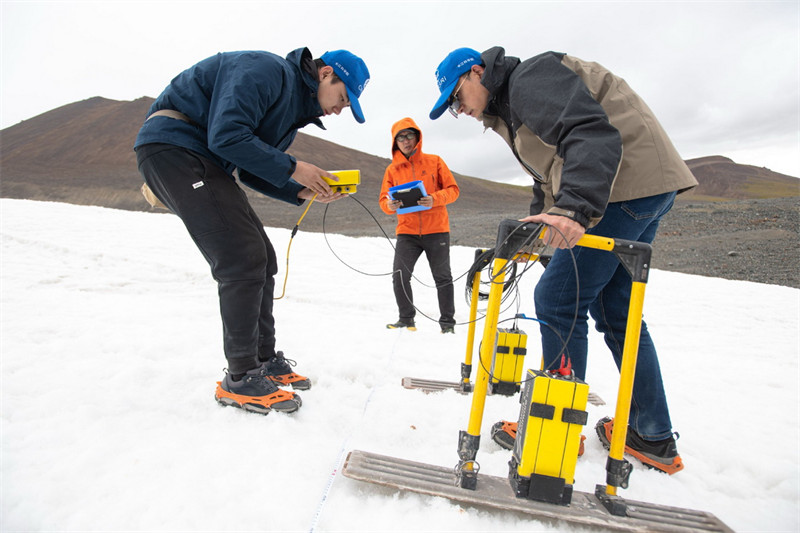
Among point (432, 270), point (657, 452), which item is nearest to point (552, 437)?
point (657, 452)

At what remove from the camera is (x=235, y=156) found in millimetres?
2186

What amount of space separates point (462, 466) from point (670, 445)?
118cm

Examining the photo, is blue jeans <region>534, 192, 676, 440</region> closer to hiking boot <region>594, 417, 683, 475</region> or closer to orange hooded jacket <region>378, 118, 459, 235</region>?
hiking boot <region>594, 417, 683, 475</region>

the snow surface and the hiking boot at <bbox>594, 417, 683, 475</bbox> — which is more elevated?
the hiking boot at <bbox>594, 417, 683, 475</bbox>

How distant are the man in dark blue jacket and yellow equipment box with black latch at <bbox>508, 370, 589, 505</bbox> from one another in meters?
1.36

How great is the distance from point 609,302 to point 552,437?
935 millimetres

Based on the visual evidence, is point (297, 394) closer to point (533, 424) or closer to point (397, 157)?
point (533, 424)

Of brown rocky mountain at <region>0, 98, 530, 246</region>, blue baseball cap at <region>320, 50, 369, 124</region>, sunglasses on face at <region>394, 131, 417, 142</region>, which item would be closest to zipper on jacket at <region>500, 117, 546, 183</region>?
blue baseball cap at <region>320, 50, 369, 124</region>

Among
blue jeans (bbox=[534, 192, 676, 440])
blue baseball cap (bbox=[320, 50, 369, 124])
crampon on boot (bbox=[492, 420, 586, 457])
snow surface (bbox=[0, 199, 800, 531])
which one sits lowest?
snow surface (bbox=[0, 199, 800, 531])

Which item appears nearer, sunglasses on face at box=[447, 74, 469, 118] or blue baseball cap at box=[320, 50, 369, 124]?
sunglasses on face at box=[447, 74, 469, 118]

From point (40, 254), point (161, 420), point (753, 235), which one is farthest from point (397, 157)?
point (753, 235)

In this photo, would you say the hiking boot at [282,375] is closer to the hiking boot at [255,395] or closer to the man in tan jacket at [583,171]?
the hiking boot at [255,395]

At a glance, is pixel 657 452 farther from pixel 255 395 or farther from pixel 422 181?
pixel 422 181

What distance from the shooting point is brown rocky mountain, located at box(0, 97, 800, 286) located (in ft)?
41.9
